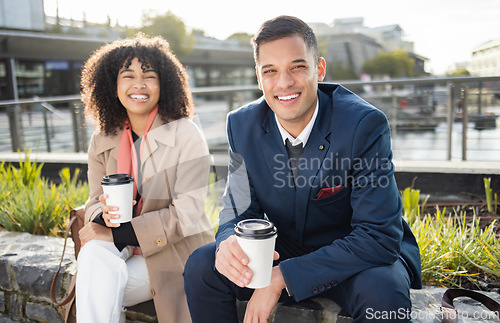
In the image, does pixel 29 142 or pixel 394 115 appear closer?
pixel 394 115

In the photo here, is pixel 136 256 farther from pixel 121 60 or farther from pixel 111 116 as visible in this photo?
pixel 121 60

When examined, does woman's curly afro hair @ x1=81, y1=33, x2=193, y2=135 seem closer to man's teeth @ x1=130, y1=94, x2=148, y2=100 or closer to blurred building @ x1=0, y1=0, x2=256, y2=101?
man's teeth @ x1=130, y1=94, x2=148, y2=100

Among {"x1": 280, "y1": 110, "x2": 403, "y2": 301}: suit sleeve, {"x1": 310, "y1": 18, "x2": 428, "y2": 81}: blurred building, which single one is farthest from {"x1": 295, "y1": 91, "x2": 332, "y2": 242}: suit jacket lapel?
{"x1": 310, "y1": 18, "x2": 428, "y2": 81}: blurred building

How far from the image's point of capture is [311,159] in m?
1.80

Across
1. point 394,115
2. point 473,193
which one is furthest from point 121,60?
point 394,115

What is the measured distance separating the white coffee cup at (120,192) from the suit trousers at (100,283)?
0.17 metres

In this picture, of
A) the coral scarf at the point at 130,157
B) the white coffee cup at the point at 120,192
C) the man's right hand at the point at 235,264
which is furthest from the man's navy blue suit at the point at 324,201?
the coral scarf at the point at 130,157

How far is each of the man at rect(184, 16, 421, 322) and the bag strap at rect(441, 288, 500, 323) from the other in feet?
0.46

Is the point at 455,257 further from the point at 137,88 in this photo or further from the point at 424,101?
the point at 424,101

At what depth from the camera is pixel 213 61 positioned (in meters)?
46.4

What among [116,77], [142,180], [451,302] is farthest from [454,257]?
[116,77]

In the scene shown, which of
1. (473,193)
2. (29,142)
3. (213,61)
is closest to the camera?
(473,193)

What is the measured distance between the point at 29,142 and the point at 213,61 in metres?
38.7

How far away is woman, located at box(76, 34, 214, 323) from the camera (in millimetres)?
Answer: 2004
